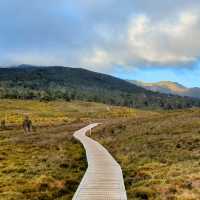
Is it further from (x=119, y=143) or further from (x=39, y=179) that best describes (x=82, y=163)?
(x=119, y=143)

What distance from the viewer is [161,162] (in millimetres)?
41344

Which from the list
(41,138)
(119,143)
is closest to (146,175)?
(119,143)

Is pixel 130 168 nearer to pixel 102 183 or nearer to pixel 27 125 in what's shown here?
pixel 102 183

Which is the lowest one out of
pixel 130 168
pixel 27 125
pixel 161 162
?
pixel 130 168

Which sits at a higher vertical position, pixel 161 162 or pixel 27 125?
pixel 161 162

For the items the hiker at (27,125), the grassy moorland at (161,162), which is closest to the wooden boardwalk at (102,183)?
the grassy moorland at (161,162)

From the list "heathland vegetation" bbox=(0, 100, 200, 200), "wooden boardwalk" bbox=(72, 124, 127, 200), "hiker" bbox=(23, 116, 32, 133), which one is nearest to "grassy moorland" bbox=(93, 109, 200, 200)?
"heathland vegetation" bbox=(0, 100, 200, 200)

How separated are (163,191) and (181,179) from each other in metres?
3.42

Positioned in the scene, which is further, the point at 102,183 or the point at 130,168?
the point at 130,168

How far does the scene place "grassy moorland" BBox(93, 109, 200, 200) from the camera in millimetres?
27688

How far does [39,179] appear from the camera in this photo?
112 ft

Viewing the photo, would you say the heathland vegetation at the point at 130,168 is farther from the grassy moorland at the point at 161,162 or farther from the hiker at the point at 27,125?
the hiker at the point at 27,125

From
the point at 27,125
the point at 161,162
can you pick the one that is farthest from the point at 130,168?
the point at 27,125

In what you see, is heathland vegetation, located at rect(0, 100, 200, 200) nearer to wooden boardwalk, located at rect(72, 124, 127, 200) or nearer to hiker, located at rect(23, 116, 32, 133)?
wooden boardwalk, located at rect(72, 124, 127, 200)
